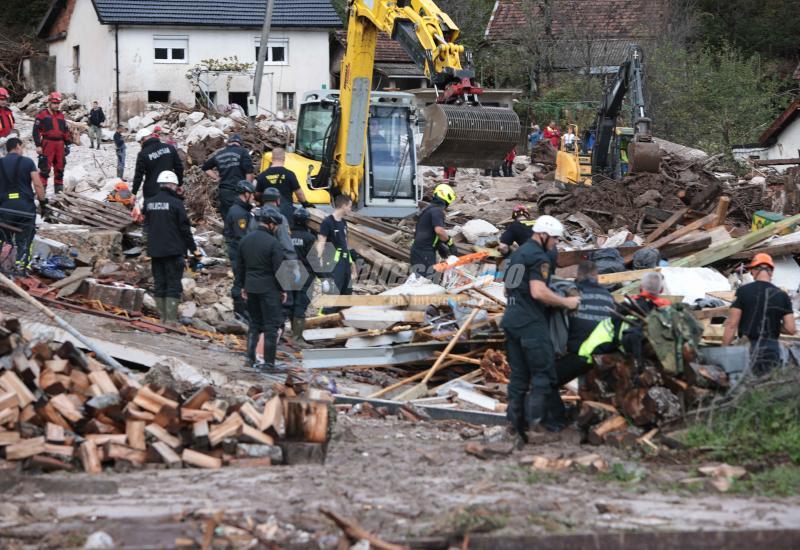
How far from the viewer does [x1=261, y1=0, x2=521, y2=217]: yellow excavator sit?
53.2 ft

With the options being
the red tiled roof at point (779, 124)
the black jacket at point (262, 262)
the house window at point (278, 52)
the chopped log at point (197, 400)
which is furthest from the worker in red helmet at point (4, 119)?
the house window at point (278, 52)

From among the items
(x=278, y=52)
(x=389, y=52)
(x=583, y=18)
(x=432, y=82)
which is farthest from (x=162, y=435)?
(x=583, y=18)

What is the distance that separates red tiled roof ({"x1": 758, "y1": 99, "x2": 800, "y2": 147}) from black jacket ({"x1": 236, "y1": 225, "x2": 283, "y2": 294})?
23.9m

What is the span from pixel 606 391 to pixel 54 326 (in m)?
4.68

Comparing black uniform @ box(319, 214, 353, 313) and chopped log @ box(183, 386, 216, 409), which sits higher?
black uniform @ box(319, 214, 353, 313)

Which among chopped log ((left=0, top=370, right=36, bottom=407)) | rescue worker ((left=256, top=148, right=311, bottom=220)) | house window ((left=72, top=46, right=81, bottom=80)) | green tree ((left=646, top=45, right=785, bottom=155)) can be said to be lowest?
chopped log ((left=0, top=370, right=36, bottom=407))

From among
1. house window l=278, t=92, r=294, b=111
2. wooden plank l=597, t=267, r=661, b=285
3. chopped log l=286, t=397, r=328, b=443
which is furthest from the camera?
house window l=278, t=92, r=294, b=111

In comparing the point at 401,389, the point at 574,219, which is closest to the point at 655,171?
the point at 574,219

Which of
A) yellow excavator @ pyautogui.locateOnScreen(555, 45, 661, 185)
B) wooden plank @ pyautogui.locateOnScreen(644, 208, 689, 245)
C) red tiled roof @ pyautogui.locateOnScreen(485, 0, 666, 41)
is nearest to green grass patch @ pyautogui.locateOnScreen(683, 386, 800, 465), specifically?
wooden plank @ pyautogui.locateOnScreen(644, 208, 689, 245)

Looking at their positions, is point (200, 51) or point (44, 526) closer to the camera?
point (44, 526)

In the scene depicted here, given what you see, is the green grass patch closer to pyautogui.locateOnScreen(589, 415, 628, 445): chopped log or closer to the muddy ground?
the muddy ground

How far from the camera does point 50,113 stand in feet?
68.1

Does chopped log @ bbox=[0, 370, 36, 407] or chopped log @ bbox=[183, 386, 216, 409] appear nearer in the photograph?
chopped log @ bbox=[0, 370, 36, 407]

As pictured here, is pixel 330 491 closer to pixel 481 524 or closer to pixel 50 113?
pixel 481 524
